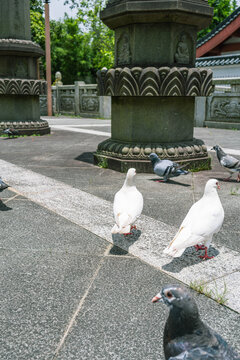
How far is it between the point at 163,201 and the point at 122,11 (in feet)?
10.5

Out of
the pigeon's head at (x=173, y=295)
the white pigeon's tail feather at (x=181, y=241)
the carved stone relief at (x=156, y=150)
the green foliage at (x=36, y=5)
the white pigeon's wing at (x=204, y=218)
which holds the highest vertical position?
the green foliage at (x=36, y=5)

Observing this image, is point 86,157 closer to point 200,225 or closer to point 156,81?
point 156,81

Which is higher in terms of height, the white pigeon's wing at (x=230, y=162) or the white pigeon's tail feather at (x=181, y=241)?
the white pigeon's wing at (x=230, y=162)

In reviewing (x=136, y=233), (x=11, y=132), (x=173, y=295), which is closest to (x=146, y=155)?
(x=136, y=233)

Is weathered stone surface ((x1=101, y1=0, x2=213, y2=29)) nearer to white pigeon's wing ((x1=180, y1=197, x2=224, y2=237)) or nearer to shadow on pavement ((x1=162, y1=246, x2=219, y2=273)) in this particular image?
white pigeon's wing ((x1=180, y1=197, x2=224, y2=237))

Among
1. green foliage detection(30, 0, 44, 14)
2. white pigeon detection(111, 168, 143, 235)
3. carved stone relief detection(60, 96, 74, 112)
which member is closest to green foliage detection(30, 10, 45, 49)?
green foliage detection(30, 0, 44, 14)

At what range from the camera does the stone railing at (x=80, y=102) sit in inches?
806

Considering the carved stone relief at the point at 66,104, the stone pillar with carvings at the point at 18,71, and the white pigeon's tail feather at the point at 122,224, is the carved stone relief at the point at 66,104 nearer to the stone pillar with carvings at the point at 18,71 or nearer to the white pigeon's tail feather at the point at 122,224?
the stone pillar with carvings at the point at 18,71

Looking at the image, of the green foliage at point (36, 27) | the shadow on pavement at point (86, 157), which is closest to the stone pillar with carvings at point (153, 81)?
Result: the shadow on pavement at point (86, 157)

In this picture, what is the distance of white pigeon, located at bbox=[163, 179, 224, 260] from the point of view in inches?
94.0

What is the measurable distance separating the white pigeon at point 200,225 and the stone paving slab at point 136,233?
17cm

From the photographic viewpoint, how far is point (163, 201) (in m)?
4.33

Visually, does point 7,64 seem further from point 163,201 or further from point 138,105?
point 163,201

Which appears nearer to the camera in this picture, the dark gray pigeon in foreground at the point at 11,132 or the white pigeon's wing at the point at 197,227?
the white pigeon's wing at the point at 197,227
